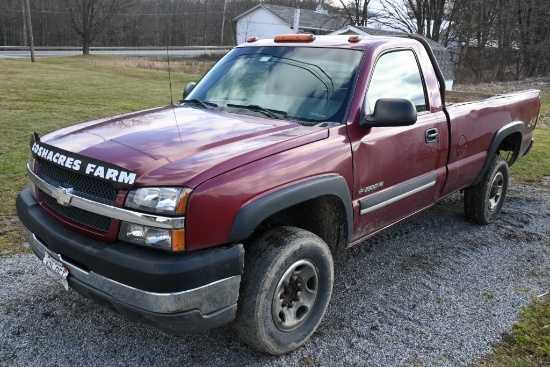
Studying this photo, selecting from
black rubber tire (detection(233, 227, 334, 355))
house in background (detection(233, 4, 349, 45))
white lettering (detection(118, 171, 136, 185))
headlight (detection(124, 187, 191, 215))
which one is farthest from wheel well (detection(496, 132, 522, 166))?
house in background (detection(233, 4, 349, 45))

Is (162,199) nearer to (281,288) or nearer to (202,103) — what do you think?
(281,288)

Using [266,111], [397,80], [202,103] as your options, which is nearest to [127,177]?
[266,111]

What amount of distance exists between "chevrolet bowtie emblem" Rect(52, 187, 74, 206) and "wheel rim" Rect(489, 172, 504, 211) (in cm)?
422

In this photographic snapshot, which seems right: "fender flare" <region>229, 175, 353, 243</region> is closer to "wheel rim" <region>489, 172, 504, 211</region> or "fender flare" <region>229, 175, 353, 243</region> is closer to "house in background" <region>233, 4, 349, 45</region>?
"wheel rim" <region>489, 172, 504, 211</region>

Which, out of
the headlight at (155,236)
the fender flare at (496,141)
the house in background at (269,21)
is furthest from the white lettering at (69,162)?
the house in background at (269,21)

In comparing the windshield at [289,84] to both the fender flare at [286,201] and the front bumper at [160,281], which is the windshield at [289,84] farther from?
the front bumper at [160,281]

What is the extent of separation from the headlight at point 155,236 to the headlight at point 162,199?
0.09 m

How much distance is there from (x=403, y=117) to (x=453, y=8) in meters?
31.1

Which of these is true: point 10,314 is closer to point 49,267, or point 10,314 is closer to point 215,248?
point 49,267

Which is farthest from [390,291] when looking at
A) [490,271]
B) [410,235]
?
[410,235]

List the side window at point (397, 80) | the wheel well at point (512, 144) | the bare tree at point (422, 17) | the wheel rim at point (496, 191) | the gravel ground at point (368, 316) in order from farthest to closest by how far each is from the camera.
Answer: the bare tree at point (422, 17)
the wheel well at point (512, 144)
the wheel rim at point (496, 191)
the side window at point (397, 80)
the gravel ground at point (368, 316)

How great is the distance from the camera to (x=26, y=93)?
15.4 meters

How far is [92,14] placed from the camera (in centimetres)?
4831

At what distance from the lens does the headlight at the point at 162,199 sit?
2383 mm
